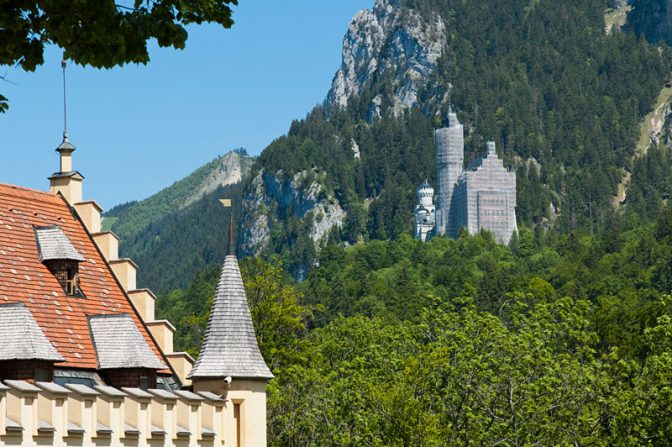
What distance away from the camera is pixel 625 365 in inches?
2447

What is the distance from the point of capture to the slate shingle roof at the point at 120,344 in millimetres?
39719

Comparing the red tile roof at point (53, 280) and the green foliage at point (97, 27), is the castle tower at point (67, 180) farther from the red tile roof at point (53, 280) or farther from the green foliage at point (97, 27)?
the green foliage at point (97, 27)

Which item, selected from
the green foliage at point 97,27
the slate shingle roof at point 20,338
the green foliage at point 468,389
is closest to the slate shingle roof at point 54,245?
the slate shingle roof at point 20,338

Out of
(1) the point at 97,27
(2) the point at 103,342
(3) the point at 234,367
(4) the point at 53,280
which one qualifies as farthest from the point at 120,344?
(1) the point at 97,27

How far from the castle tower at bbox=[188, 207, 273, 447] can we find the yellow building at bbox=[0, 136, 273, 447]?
2cm

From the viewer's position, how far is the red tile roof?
129 feet

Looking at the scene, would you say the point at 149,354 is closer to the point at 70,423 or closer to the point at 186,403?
the point at 186,403

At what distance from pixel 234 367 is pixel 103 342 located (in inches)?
114

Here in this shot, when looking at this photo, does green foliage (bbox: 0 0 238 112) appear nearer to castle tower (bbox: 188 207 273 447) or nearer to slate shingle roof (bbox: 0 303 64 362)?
slate shingle roof (bbox: 0 303 64 362)

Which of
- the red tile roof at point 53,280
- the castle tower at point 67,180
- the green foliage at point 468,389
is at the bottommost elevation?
the green foliage at point 468,389

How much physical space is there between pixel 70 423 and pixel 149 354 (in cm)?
677

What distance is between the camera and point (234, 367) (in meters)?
40.7

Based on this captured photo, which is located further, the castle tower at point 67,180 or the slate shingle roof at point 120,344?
the castle tower at point 67,180

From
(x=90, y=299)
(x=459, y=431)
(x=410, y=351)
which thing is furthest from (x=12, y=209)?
(x=410, y=351)
